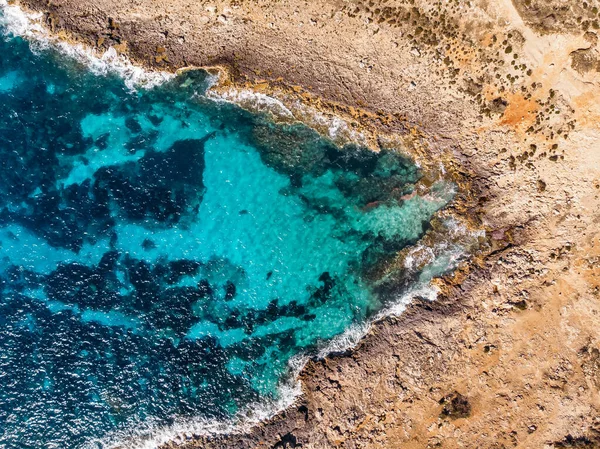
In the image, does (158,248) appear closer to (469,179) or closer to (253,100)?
(253,100)

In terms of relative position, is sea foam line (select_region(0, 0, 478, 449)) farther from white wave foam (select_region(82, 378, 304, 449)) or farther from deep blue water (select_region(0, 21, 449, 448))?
deep blue water (select_region(0, 21, 449, 448))

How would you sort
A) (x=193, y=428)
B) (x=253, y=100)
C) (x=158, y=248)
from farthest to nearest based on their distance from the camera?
1. (x=158, y=248)
2. (x=253, y=100)
3. (x=193, y=428)

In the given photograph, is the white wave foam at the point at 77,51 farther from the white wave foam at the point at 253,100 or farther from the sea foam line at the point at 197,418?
the white wave foam at the point at 253,100

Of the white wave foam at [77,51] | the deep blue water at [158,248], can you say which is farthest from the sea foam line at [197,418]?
the deep blue water at [158,248]

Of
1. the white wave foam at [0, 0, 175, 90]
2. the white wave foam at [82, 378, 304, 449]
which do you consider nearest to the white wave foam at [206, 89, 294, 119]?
the white wave foam at [0, 0, 175, 90]

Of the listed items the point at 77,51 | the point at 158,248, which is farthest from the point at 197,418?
the point at 77,51

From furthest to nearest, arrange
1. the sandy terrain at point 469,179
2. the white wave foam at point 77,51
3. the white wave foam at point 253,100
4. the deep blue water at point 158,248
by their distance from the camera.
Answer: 1. the white wave foam at point 77,51
2. the deep blue water at point 158,248
3. the white wave foam at point 253,100
4. the sandy terrain at point 469,179
